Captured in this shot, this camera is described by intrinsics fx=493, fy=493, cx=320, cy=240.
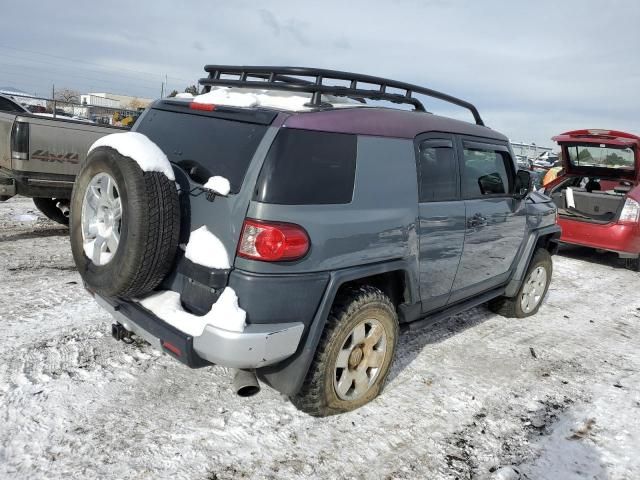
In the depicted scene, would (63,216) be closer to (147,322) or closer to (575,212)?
(147,322)

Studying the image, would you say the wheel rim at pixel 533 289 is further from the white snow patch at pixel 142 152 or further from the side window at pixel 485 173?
the white snow patch at pixel 142 152

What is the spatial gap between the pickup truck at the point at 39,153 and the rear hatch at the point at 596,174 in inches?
292

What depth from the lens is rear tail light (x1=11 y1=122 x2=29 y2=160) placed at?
5.86 m

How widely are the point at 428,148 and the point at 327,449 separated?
6.75 ft

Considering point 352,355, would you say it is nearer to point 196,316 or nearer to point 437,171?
point 196,316

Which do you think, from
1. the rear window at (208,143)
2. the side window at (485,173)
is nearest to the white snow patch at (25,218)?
the rear window at (208,143)

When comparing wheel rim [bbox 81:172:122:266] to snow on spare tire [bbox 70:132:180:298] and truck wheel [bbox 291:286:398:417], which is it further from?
truck wheel [bbox 291:286:398:417]

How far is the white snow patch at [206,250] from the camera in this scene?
254cm

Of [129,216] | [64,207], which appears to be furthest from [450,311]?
[64,207]

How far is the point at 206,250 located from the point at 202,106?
3.12 feet

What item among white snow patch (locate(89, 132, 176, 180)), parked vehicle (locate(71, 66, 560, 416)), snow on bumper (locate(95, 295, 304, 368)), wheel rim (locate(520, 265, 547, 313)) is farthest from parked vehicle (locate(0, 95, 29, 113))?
→ wheel rim (locate(520, 265, 547, 313))

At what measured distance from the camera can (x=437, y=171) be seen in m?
3.49

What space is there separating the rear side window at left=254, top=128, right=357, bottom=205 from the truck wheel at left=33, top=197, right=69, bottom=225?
543 cm

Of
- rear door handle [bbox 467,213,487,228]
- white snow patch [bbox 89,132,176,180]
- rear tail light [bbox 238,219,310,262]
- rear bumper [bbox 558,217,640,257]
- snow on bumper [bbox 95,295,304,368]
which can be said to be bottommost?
snow on bumper [bbox 95,295,304,368]
